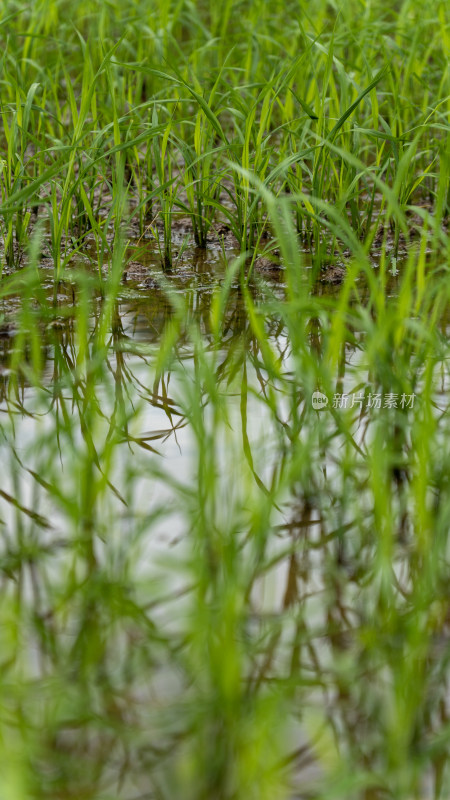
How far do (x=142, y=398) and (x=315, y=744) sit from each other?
3.32 feet

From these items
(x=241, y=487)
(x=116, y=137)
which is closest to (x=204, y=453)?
(x=241, y=487)
